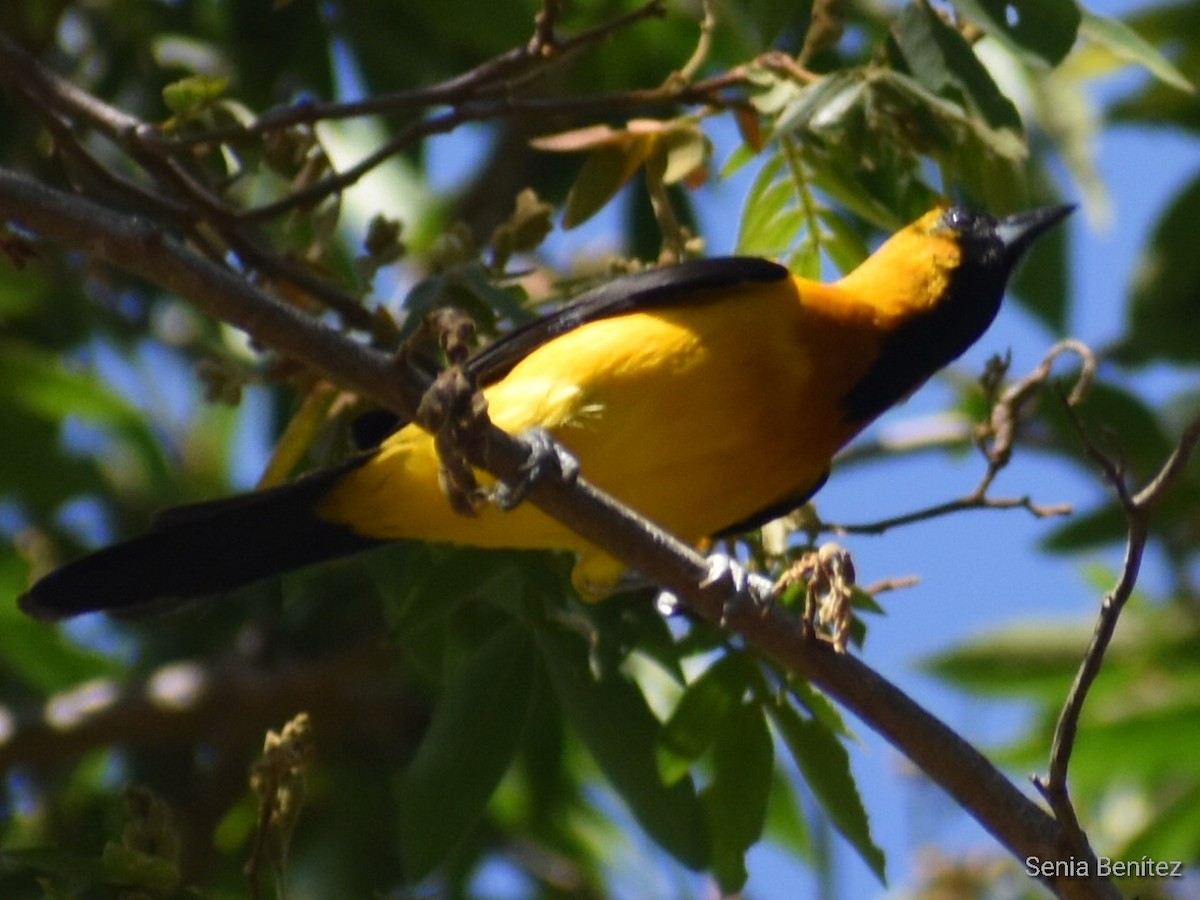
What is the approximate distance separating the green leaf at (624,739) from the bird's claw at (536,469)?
18.3 inches

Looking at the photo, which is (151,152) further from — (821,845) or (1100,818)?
(1100,818)

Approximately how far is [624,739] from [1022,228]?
1.47 metres

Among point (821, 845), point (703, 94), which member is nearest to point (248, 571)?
point (703, 94)

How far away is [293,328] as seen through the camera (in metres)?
2.37

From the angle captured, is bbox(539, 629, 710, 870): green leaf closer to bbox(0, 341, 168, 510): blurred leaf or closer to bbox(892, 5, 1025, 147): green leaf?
bbox(892, 5, 1025, 147): green leaf

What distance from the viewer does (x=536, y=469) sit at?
2525mm

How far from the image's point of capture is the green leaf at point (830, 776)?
309cm

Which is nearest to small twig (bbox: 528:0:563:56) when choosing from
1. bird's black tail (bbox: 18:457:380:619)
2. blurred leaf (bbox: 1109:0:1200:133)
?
bird's black tail (bbox: 18:457:380:619)

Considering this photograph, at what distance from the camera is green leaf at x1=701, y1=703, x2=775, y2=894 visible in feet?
10.7

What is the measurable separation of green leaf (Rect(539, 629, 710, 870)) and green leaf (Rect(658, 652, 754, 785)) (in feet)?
0.14

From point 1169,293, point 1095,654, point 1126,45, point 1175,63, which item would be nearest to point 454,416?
point 1095,654

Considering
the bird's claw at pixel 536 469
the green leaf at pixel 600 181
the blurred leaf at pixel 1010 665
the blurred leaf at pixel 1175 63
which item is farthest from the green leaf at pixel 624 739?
the blurred leaf at pixel 1175 63

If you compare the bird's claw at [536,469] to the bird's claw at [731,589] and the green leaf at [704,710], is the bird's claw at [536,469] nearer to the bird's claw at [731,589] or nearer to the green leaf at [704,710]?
the bird's claw at [731,589]

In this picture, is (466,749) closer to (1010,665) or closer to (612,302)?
(612,302)
